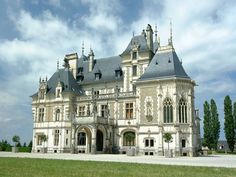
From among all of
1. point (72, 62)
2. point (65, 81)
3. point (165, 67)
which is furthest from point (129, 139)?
point (72, 62)

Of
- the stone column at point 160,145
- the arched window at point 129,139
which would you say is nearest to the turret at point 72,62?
the arched window at point 129,139

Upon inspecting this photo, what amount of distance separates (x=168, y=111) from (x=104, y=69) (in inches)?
565

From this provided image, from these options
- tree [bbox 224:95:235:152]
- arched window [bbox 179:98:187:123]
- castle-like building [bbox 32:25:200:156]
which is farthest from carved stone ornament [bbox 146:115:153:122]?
tree [bbox 224:95:235:152]

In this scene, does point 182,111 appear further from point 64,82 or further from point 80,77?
point 80,77

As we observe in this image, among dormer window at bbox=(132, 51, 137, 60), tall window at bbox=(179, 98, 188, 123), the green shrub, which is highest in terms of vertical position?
dormer window at bbox=(132, 51, 137, 60)

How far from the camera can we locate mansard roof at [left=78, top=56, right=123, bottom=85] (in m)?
44.5

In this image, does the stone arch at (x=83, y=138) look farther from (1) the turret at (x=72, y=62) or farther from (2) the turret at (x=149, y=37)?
(2) the turret at (x=149, y=37)

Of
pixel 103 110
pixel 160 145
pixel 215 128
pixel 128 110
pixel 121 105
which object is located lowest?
pixel 160 145

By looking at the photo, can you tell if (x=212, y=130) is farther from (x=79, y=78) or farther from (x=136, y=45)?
(x=79, y=78)

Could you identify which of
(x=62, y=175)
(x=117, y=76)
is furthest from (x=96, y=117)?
(x=62, y=175)

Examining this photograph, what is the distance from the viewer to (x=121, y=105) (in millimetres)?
39594

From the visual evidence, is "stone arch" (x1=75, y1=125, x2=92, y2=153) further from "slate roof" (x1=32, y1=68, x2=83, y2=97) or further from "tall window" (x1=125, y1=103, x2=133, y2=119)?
"slate roof" (x1=32, y1=68, x2=83, y2=97)

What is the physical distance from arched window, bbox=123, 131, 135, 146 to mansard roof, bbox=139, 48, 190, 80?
7062mm

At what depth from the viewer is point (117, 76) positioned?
4375cm
